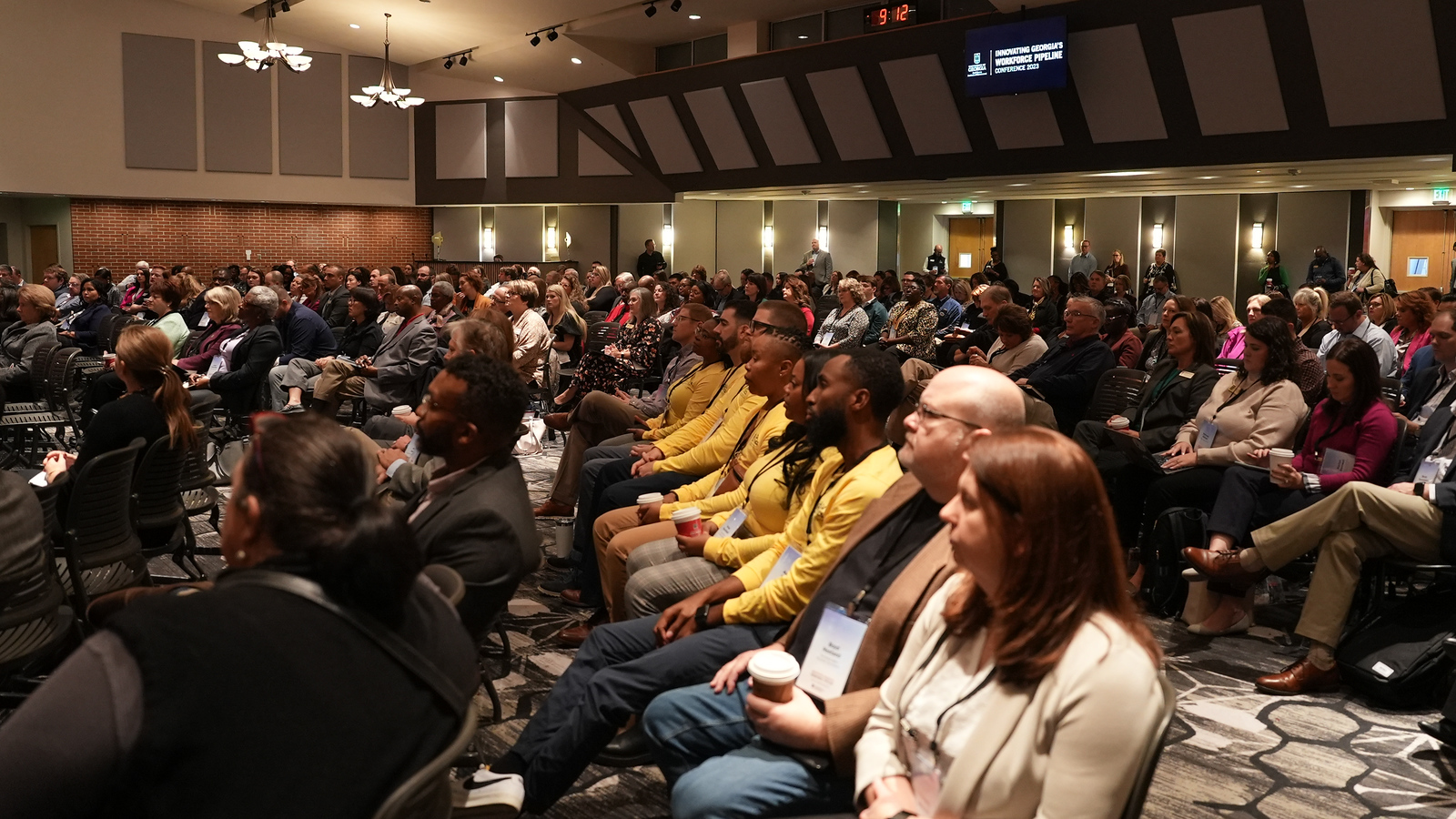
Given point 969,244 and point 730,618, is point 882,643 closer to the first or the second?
point 730,618

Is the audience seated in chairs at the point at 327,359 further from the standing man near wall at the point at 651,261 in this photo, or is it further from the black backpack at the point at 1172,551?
the standing man near wall at the point at 651,261

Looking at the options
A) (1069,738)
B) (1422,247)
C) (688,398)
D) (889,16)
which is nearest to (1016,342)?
(688,398)

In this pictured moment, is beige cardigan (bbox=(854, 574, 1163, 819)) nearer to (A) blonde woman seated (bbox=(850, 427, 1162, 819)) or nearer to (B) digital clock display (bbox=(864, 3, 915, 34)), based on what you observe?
(A) blonde woman seated (bbox=(850, 427, 1162, 819))

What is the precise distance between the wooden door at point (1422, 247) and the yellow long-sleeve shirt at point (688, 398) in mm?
14081

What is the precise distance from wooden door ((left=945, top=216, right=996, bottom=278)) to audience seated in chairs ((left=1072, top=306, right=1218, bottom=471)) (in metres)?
14.7

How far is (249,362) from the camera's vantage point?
279 inches

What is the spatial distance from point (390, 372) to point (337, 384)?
0.47 meters

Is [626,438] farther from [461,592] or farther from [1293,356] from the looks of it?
[461,592]

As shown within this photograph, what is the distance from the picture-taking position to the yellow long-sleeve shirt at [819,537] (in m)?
2.78

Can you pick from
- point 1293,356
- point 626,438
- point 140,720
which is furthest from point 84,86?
point 140,720

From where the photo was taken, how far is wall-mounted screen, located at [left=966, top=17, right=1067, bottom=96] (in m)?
12.6

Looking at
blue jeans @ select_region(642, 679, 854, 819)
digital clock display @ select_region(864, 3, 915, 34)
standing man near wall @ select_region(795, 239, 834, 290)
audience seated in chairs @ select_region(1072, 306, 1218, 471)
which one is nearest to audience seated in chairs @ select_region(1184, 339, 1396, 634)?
audience seated in chairs @ select_region(1072, 306, 1218, 471)

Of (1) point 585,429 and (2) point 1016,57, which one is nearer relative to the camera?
(1) point 585,429

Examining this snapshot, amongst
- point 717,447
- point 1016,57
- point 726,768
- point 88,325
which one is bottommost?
point 726,768
